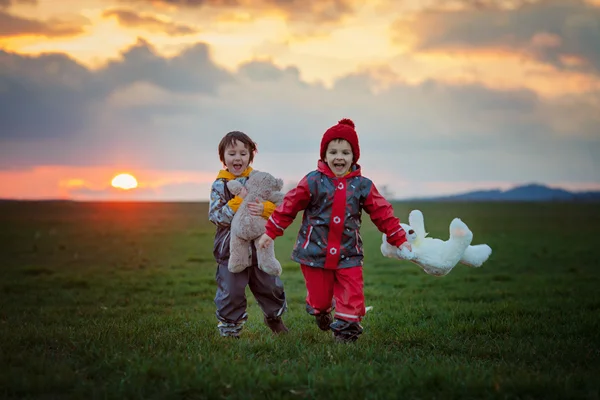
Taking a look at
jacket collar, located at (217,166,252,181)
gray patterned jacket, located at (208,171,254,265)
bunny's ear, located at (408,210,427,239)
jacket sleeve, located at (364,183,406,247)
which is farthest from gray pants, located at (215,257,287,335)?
bunny's ear, located at (408,210,427,239)

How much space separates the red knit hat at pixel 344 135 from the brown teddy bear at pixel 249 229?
736mm

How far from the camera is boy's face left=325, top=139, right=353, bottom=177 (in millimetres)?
6414

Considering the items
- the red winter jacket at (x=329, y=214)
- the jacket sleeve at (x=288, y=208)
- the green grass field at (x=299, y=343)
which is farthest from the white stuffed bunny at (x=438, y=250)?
the jacket sleeve at (x=288, y=208)

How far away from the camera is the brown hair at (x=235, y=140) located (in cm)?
687

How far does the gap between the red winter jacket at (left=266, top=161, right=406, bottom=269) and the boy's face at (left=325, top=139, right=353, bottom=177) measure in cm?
6

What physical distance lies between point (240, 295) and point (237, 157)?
4.93ft

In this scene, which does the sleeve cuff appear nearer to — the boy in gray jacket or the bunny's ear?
the boy in gray jacket

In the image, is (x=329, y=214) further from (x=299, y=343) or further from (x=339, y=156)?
(x=299, y=343)

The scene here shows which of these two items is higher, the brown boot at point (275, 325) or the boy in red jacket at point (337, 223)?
the boy in red jacket at point (337, 223)

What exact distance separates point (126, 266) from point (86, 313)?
7115mm

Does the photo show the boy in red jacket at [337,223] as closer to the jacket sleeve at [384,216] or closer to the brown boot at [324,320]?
the jacket sleeve at [384,216]

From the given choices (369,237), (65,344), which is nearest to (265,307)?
(65,344)

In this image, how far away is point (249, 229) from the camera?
21.8 feet

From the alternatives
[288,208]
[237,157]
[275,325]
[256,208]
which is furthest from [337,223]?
[275,325]
